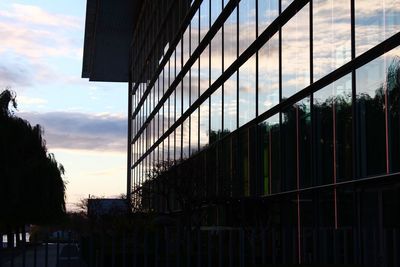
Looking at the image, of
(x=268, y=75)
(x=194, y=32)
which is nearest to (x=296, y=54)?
(x=268, y=75)

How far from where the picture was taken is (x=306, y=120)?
2130cm

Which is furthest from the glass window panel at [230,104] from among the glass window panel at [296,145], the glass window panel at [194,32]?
the glass window panel at [194,32]

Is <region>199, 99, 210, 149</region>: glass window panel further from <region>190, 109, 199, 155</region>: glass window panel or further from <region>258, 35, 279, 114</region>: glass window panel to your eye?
<region>258, 35, 279, 114</region>: glass window panel

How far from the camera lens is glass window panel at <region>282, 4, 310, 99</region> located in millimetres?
21328

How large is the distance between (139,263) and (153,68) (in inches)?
1644

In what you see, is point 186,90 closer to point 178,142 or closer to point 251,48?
point 178,142

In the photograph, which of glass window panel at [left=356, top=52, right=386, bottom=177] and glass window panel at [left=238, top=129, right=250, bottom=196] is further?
glass window panel at [left=238, top=129, right=250, bottom=196]

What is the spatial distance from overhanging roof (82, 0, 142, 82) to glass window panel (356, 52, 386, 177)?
164 feet

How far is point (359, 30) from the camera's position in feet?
58.4

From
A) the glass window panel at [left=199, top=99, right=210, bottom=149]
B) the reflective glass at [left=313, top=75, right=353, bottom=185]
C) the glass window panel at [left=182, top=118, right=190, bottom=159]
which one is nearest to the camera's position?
the reflective glass at [left=313, top=75, right=353, bottom=185]

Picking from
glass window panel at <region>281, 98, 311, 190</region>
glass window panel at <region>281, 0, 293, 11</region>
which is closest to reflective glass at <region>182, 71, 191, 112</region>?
glass window panel at <region>281, 0, 293, 11</region>

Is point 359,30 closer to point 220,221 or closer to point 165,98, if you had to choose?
point 220,221

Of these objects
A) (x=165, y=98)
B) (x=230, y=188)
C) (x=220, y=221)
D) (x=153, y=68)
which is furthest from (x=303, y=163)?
(x=153, y=68)

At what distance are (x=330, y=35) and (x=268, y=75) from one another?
547 cm
